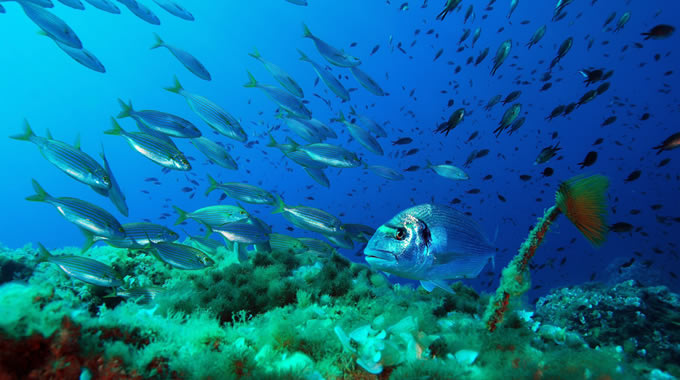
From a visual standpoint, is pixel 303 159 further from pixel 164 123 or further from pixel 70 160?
pixel 70 160

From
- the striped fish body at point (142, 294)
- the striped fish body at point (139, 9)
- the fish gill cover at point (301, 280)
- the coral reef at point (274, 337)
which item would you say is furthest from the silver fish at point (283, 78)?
the striped fish body at point (142, 294)

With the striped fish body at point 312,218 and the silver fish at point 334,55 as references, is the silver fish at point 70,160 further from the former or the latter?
the silver fish at point 334,55

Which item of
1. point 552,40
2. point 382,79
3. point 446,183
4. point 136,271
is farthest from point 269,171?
point 136,271

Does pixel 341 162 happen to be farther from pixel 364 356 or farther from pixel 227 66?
pixel 227 66

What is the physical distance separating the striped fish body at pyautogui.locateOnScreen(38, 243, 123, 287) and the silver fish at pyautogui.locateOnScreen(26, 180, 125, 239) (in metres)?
0.36

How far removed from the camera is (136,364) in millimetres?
1649

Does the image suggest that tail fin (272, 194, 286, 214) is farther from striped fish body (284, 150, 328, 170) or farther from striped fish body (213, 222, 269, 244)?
striped fish body (284, 150, 328, 170)

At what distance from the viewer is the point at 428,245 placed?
1932 mm

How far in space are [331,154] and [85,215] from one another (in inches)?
142

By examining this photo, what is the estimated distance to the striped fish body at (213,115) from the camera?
16.7ft

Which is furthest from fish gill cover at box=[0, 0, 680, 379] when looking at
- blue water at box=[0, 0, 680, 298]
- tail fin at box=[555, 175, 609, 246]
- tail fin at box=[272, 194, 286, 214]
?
blue water at box=[0, 0, 680, 298]

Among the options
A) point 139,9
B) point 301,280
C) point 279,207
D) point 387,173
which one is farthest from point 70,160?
point 387,173

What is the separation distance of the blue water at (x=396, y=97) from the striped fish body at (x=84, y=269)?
126 ft

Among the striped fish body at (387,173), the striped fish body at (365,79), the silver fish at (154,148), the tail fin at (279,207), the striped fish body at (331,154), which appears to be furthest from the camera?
the striped fish body at (387,173)
